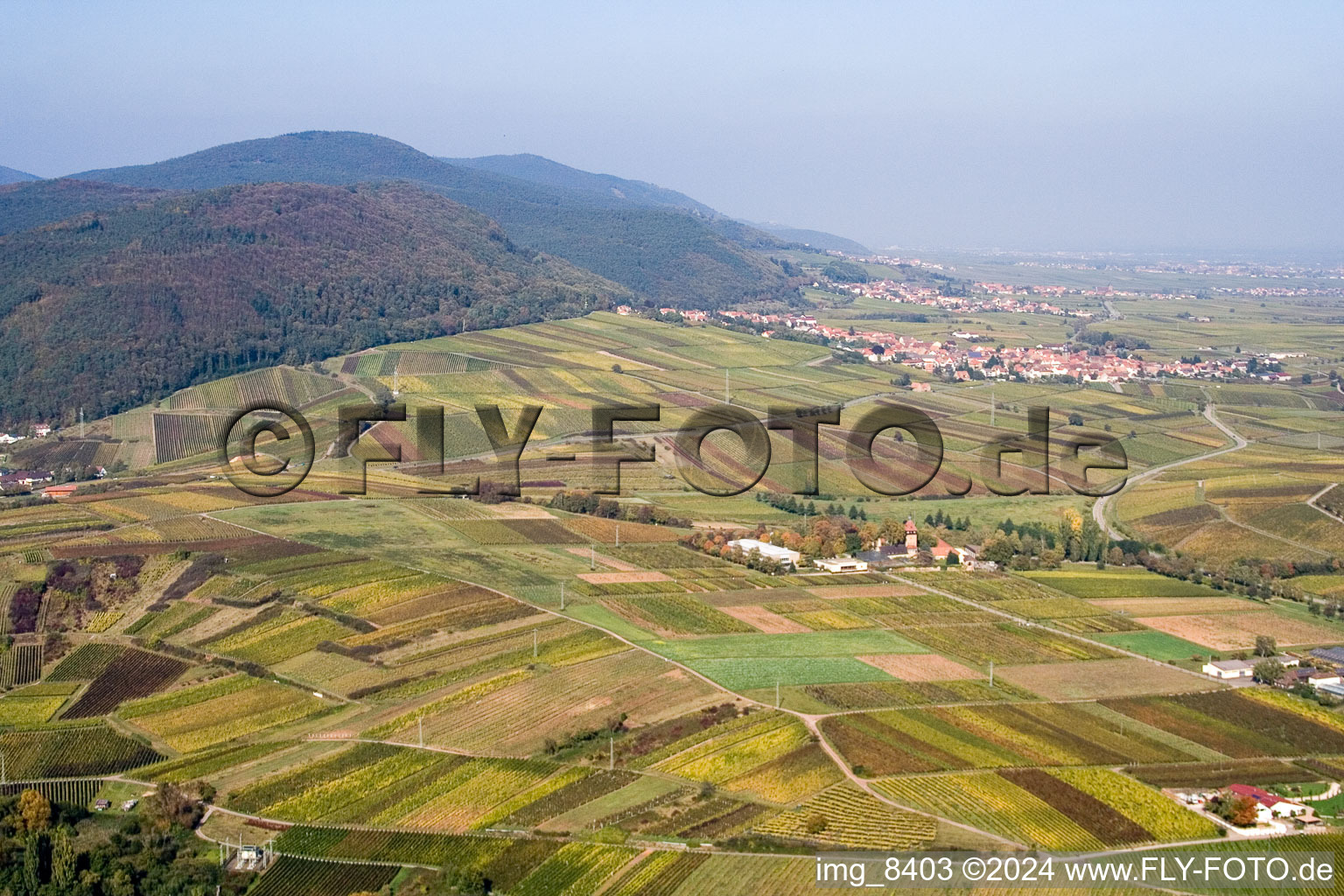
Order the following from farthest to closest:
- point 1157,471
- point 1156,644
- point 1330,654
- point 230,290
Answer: point 230,290 < point 1157,471 < point 1156,644 < point 1330,654

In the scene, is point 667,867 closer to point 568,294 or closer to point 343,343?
point 343,343

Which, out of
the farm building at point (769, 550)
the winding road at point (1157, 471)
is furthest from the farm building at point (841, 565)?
the winding road at point (1157, 471)

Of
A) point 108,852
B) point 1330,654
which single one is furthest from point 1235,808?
point 108,852

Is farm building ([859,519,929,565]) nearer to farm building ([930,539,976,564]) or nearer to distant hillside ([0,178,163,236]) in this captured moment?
farm building ([930,539,976,564])

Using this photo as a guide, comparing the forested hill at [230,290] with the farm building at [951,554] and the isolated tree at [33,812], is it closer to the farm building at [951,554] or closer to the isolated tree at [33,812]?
the farm building at [951,554]

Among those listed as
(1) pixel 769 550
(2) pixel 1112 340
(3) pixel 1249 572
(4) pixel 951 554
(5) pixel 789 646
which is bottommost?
(5) pixel 789 646

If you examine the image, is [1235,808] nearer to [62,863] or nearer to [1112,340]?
[62,863]
